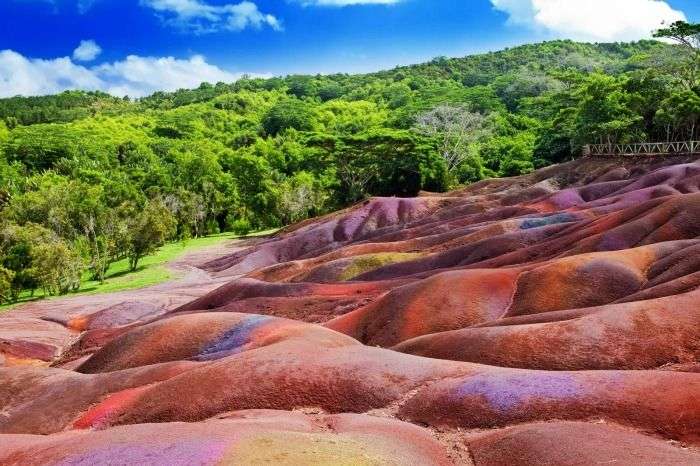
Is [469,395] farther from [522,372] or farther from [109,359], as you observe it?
[109,359]

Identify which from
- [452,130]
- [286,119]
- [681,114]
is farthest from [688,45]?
[286,119]

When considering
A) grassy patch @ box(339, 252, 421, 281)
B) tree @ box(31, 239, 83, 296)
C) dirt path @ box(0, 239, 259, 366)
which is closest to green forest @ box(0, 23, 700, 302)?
tree @ box(31, 239, 83, 296)

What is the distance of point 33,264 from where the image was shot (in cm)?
5456

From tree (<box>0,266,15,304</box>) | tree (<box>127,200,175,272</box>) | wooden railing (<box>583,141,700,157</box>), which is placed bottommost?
tree (<box>0,266,15,304</box>)

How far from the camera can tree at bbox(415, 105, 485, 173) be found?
97.7 meters

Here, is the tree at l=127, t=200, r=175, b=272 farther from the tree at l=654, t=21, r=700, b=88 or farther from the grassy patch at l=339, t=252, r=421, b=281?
the tree at l=654, t=21, r=700, b=88

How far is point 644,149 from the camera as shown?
66.8m

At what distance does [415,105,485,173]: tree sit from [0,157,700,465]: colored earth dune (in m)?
66.0

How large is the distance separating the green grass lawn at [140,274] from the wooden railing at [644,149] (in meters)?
42.8

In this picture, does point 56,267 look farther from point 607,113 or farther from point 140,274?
point 607,113

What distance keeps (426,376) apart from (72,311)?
39.4 metres

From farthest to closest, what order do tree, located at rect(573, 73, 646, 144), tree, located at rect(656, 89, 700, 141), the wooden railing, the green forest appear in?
tree, located at rect(573, 73, 646, 144), the green forest, tree, located at rect(656, 89, 700, 141), the wooden railing

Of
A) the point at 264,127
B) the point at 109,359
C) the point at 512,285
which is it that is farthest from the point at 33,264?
the point at 264,127

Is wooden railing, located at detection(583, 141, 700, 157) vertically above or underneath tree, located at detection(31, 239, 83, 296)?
above
